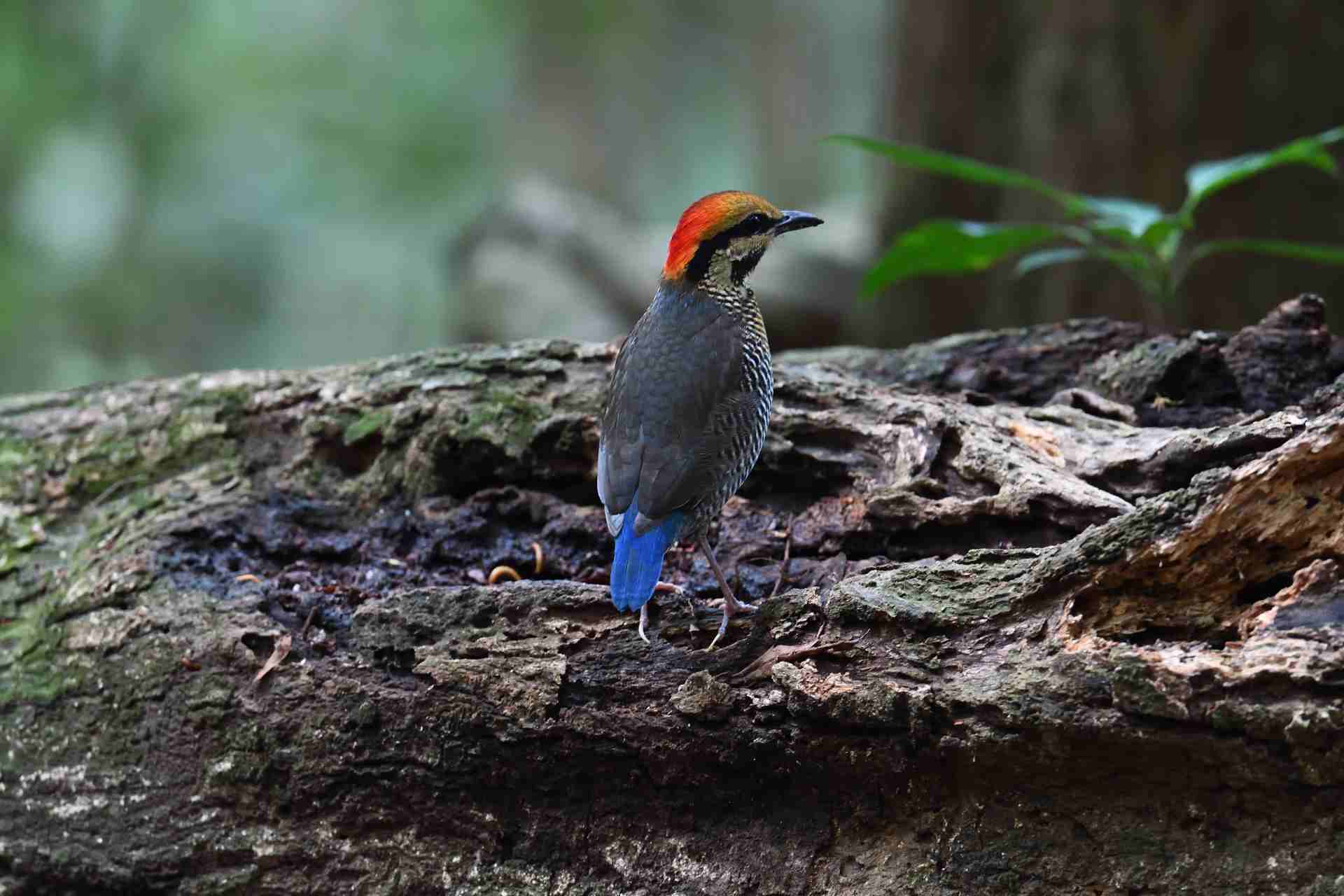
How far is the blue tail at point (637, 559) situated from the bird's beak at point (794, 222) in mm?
1145

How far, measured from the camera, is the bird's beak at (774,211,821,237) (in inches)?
146

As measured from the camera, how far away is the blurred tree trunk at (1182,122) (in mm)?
6000

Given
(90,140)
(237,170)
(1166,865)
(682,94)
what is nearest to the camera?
(1166,865)

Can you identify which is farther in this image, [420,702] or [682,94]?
[682,94]

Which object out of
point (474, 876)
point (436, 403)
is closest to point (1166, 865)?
point (474, 876)

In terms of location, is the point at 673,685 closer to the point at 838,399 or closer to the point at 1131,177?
the point at 838,399

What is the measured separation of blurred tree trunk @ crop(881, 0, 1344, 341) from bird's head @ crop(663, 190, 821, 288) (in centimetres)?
254

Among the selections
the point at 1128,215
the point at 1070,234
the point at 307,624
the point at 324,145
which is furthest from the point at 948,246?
the point at 324,145

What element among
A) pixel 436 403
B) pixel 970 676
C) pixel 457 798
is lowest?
pixel 457 798

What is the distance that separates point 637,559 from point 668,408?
551 millimetres

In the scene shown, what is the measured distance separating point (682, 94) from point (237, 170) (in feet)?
19.5

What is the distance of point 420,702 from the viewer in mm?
2928

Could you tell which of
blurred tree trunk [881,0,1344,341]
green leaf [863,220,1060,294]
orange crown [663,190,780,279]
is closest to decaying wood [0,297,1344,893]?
green leaf [863,220,1060,294]

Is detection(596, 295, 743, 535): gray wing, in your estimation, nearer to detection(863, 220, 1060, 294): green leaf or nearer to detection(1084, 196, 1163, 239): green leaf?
detection(863, 220, 1060, 294): green leaf
